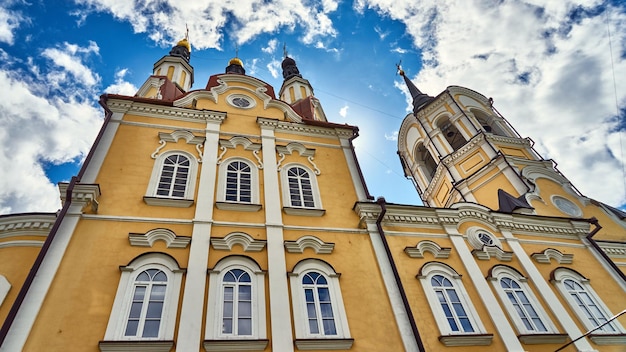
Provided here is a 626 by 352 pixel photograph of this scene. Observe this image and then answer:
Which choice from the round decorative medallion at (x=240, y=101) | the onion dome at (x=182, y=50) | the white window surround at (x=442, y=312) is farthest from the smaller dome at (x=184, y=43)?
the white window surround at (x=442, y=312)

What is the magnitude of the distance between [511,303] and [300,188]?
22.2 feet

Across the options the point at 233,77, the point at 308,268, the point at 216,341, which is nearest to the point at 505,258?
the point at 308,268

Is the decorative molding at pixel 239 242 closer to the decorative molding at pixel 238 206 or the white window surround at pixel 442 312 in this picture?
the decorative molding at pixel 238 206

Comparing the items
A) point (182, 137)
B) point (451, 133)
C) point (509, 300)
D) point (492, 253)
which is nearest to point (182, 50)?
point (182, 137)

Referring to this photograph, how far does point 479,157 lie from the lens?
20.5m

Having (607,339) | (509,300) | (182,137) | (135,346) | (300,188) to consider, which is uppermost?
(182,137)

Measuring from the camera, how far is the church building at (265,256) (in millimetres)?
7500

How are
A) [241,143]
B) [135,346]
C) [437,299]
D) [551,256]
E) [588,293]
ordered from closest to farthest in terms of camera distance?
[135,346] < [437,299] < [588,293] < [551,256] < [241,143]

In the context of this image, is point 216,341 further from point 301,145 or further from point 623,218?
point 623,218

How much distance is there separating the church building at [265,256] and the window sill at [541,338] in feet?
0.10

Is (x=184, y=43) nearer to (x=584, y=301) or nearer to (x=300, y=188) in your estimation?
(x=300, y=188)

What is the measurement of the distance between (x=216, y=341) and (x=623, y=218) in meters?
20.2

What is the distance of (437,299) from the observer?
9.55 meters

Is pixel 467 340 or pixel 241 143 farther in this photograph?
pixel 241 143
